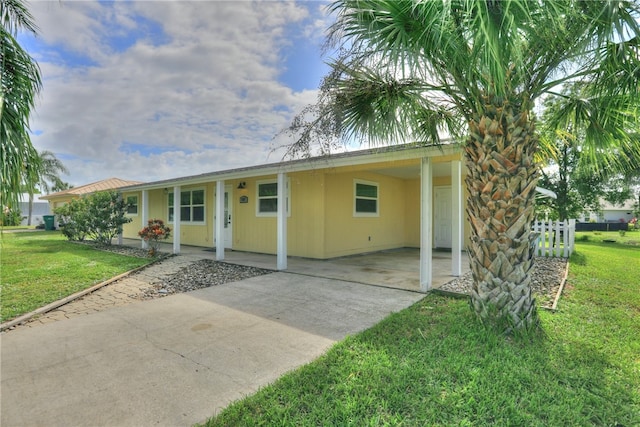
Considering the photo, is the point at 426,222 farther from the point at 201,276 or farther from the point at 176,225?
the point at 176,225

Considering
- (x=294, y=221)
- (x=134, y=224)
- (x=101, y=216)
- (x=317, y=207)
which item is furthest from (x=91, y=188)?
(x=317, y=207)

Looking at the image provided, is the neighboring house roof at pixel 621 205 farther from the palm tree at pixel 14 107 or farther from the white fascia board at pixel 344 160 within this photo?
the palm tree at pixel 14 107

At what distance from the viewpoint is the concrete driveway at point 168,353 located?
8.22 ft

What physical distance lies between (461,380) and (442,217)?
10.1m

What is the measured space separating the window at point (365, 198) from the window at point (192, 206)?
21.3ft

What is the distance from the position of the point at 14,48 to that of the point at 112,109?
27.0 feet

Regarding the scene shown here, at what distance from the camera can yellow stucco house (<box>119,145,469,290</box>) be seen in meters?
8.17

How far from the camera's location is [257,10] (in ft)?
25.2

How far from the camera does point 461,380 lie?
284 cm

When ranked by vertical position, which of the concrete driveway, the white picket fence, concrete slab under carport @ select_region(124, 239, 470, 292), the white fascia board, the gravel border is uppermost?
the white fascia board

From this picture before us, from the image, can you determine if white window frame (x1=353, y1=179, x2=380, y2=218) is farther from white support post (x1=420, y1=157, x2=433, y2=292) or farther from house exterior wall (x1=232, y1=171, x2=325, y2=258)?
white support post (x1=420, y1=157, x2=433, y2=292)

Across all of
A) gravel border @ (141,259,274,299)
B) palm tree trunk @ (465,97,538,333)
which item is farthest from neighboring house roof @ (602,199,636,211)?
gravel border @ (141,259,274,299)

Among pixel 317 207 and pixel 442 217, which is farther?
pixel 442 217

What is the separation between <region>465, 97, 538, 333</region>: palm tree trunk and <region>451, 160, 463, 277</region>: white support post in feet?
9.31
